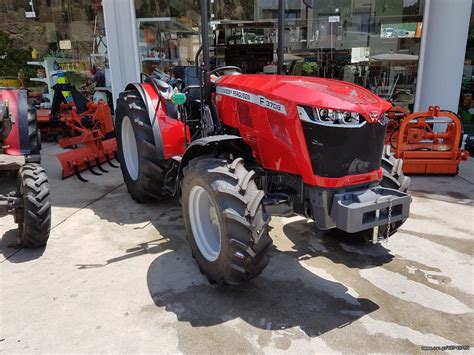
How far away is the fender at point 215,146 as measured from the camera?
2.78 meters

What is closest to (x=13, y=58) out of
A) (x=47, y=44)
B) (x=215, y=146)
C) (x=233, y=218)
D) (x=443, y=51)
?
(x=47, y=44)

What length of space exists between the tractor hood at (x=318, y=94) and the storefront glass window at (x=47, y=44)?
23.3 feet

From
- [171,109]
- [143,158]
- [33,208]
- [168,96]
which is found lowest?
[33,208]

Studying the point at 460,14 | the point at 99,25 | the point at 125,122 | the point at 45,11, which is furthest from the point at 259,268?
the point at 45,11

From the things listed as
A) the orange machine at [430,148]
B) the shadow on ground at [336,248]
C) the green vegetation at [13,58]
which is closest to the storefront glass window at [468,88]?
the orange machine at [430,148]

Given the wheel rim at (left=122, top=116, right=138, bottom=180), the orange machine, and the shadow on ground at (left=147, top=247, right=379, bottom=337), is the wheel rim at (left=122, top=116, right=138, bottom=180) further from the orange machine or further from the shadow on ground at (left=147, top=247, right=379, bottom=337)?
the orange machine

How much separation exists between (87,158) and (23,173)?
2.49 metres

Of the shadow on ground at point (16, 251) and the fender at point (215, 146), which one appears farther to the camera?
the shadow on ground at point (16, 251)

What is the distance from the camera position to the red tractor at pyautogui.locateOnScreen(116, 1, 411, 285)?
241 cm

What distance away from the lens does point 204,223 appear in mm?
2977

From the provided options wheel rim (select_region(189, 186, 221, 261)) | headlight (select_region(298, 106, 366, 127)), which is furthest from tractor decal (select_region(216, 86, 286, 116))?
wheel rim (select_region(189, 186, 221, 261))

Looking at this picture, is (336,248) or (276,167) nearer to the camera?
(276,167)

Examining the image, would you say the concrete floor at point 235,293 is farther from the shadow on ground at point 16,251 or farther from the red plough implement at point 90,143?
the red plough implement at point 90,143

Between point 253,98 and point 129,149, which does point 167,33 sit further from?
point 253,98
